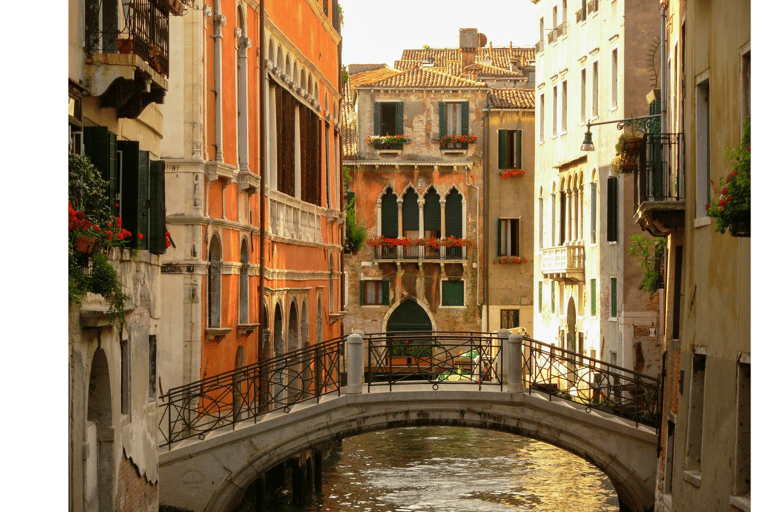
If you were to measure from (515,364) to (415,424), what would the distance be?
53.7 inches

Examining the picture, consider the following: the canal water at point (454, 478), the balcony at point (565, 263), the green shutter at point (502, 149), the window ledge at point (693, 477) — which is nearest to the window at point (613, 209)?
the balcony at point (565, 263)

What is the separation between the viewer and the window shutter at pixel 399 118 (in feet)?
113

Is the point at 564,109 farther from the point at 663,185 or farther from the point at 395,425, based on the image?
the point at 663,185

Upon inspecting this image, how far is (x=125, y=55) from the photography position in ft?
33.6

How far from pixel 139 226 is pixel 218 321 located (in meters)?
5.32

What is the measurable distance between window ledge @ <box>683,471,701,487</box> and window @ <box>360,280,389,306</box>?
23.7 metres

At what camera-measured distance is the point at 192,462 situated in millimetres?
14500

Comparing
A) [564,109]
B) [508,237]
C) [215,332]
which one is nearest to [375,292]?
[508,237]

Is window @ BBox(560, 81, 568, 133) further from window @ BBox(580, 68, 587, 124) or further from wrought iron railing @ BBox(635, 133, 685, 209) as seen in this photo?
wrought iron railing @ BBox(635, 133, 685, 209)

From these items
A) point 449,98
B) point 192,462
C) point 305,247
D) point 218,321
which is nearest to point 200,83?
point 218,321

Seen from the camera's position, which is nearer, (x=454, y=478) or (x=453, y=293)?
(x=454, y=478)

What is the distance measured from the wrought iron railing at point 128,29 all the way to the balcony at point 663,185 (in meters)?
4.60

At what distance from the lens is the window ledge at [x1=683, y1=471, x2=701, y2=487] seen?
10.5 m
